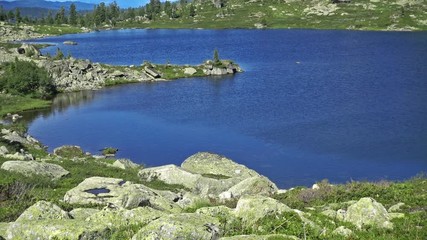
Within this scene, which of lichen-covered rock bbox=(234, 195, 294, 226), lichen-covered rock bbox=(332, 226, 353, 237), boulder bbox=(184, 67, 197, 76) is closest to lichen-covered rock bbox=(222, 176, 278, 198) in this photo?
lichen-covered rock bbox=(234, 195, 294, 226)

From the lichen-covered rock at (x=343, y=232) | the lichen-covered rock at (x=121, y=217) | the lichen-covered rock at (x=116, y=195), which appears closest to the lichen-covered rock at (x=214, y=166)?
the lichen-covered rock at (x=116, y=195)

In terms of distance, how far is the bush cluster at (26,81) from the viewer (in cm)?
11094

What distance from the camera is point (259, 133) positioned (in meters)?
74.3

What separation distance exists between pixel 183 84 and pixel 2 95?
46.6 m

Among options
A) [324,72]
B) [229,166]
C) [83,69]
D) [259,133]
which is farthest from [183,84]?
[229,166]

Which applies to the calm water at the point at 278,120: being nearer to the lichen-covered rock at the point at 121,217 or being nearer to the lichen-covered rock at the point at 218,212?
the lichen-covered rock at the point at 218,212

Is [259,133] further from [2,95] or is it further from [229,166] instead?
[2,95]

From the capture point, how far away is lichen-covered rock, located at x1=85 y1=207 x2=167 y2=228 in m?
19.2

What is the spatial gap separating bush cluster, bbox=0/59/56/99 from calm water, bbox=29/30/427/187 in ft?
18.3

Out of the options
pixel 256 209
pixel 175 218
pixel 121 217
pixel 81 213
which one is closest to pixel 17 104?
pixel 81 213

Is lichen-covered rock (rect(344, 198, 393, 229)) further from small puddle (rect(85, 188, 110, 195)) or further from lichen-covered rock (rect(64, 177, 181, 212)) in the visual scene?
small puddle (rect(85, 188, 110, 195))

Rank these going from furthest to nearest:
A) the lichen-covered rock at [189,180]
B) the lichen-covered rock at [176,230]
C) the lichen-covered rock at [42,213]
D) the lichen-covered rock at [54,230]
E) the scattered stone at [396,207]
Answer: the lichen-covered rock at [189,180]
the scattered stone at [396,207]
the lichen-covered rock at [42,213]
the lichen-covered rock at [54,230]
the lichen-covered rock at [176,230]

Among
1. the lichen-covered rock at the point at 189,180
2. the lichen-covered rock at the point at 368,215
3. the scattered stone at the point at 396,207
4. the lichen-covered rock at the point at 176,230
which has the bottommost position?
the lichen-covered rock at the point at 189,180

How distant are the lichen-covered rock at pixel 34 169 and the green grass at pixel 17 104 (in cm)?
6134
